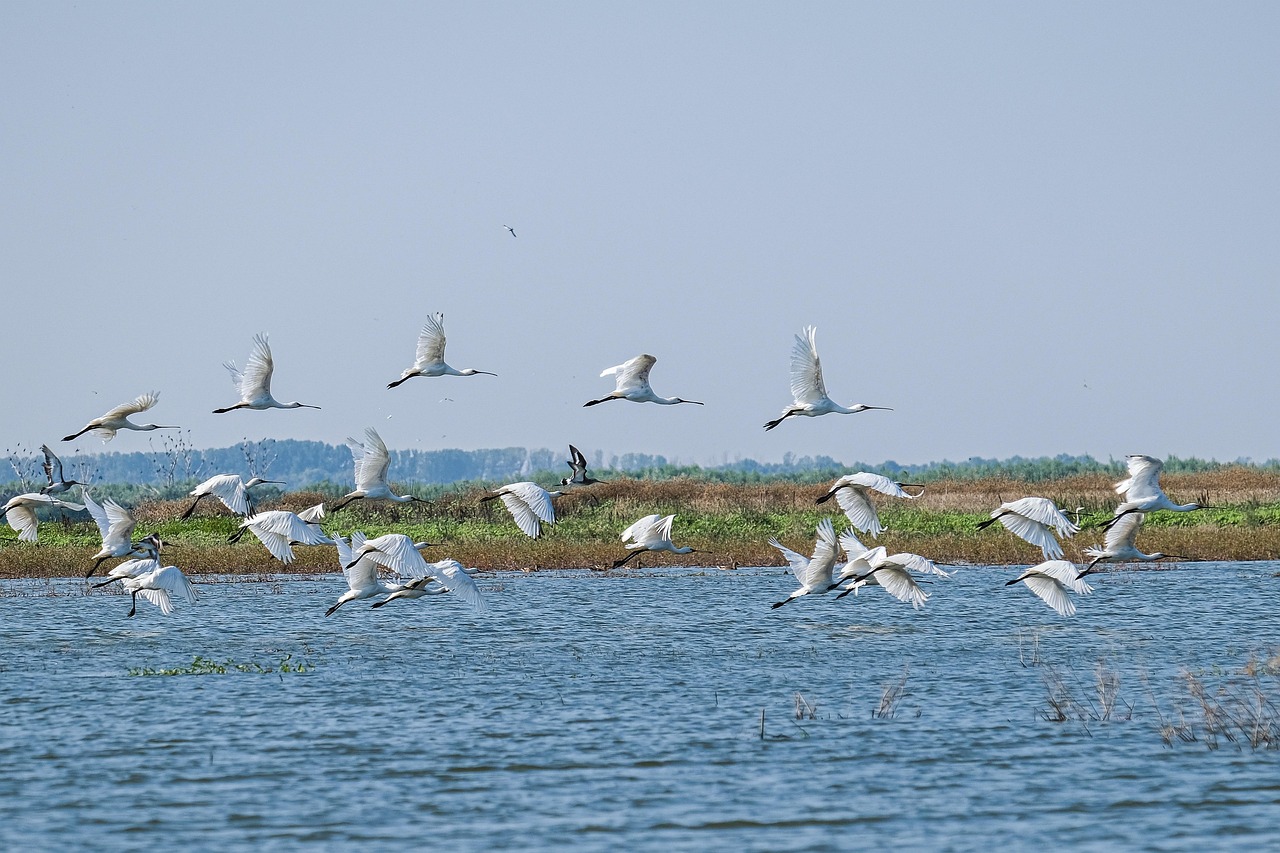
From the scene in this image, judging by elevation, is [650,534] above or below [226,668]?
above

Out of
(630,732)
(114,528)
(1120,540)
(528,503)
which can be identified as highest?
(528,503)

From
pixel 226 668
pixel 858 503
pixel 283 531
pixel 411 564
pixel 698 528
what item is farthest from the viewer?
pixel 698 528

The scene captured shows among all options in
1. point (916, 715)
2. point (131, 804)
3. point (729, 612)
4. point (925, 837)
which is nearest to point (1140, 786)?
point (925, 837)

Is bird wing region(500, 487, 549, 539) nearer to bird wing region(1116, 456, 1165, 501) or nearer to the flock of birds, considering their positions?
the flock of birds

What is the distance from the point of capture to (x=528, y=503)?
61.0 feet

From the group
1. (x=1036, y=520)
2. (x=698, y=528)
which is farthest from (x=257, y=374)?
(x=698, y=528)

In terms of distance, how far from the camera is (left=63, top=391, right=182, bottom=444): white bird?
19.6 m

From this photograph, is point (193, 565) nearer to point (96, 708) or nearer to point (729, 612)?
point (729, 612)

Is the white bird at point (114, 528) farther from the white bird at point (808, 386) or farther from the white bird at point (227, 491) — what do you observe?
the white bird at point (808, 386)

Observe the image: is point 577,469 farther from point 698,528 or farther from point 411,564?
point 698,528

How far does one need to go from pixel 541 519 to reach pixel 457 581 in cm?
174

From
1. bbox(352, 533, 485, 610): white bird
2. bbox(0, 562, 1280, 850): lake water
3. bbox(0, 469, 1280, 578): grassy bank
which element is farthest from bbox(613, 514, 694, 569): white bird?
bbox(0, 469, 1280, 578): grassy bank

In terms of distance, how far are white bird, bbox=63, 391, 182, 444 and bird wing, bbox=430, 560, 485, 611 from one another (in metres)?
4.46

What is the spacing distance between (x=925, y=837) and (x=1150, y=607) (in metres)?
15.1
